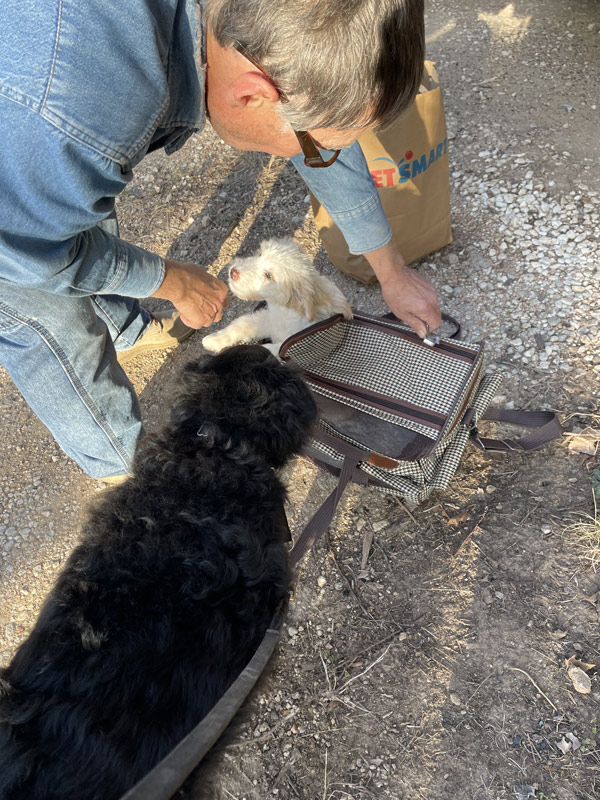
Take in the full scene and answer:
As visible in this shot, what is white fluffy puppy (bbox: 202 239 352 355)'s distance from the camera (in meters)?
2.43

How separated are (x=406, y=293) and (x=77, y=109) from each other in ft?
4.71

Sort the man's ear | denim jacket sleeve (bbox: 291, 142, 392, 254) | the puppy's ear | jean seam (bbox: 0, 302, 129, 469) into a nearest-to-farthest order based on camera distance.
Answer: the man's ear
jean seam (bbox: 0, 302, 129, 469)
denim jacket sleeve (bbox: 291, 142, 392, 254)
the puppy's ear

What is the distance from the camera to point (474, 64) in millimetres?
3984

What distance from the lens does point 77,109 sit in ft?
3.97

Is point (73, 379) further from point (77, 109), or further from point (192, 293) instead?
point (77, 109)

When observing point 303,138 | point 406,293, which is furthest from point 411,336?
point 303,138

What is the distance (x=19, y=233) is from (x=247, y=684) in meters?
1.24

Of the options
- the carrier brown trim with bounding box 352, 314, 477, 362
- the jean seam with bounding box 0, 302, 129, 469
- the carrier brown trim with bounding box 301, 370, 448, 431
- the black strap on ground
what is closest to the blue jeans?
the jean seam with bounding box 0, 302, 129, 469

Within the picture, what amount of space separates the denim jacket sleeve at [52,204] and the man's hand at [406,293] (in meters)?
1.09

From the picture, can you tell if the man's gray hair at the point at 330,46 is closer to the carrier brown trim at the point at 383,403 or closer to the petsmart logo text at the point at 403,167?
the carrier brown trim at the point at 383,403

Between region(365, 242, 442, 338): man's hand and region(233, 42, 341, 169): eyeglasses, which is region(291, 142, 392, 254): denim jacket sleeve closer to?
region(365, 242, 442, 338): man's hand

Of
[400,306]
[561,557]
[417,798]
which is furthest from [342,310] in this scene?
[417,798]

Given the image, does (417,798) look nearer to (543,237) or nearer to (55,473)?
(55,473)

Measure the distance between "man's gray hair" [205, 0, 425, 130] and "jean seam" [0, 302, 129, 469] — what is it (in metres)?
1.12
